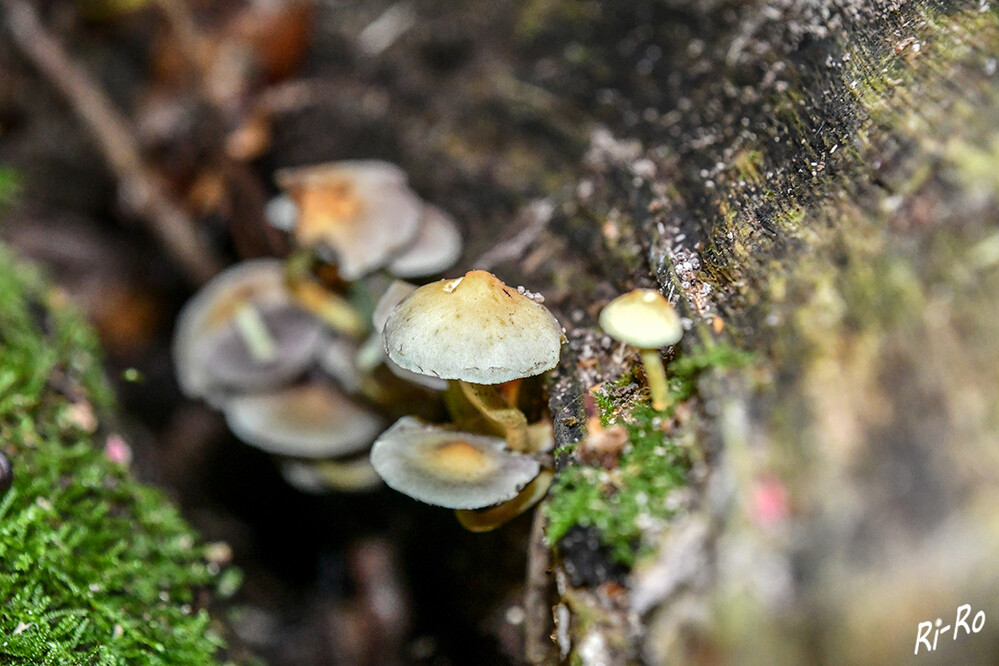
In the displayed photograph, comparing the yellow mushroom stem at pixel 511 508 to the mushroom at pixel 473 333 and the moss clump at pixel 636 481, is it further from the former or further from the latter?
the mushroom at pixel 473 333

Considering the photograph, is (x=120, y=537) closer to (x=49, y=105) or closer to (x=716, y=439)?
(x=716, y=439)

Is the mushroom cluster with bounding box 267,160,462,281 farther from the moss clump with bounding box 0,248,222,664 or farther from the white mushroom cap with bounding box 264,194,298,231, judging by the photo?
the moss clump with bounding box 0,248,222,664

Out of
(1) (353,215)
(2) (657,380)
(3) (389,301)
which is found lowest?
(1) (353,215)

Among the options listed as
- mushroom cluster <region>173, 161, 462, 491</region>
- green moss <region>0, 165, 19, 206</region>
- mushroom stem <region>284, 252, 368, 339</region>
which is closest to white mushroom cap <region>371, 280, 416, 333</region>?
mushroom cluster <region>173, 161, 462, 491</region>

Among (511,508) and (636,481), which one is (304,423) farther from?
(636,481)

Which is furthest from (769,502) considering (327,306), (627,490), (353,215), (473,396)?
(327,306)

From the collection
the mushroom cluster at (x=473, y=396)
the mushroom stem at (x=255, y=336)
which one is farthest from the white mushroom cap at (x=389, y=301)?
the mushroom stem at (x=255, y=336)

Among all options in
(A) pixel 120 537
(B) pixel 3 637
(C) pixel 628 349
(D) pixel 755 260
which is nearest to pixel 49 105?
(A) pixel 120 537
